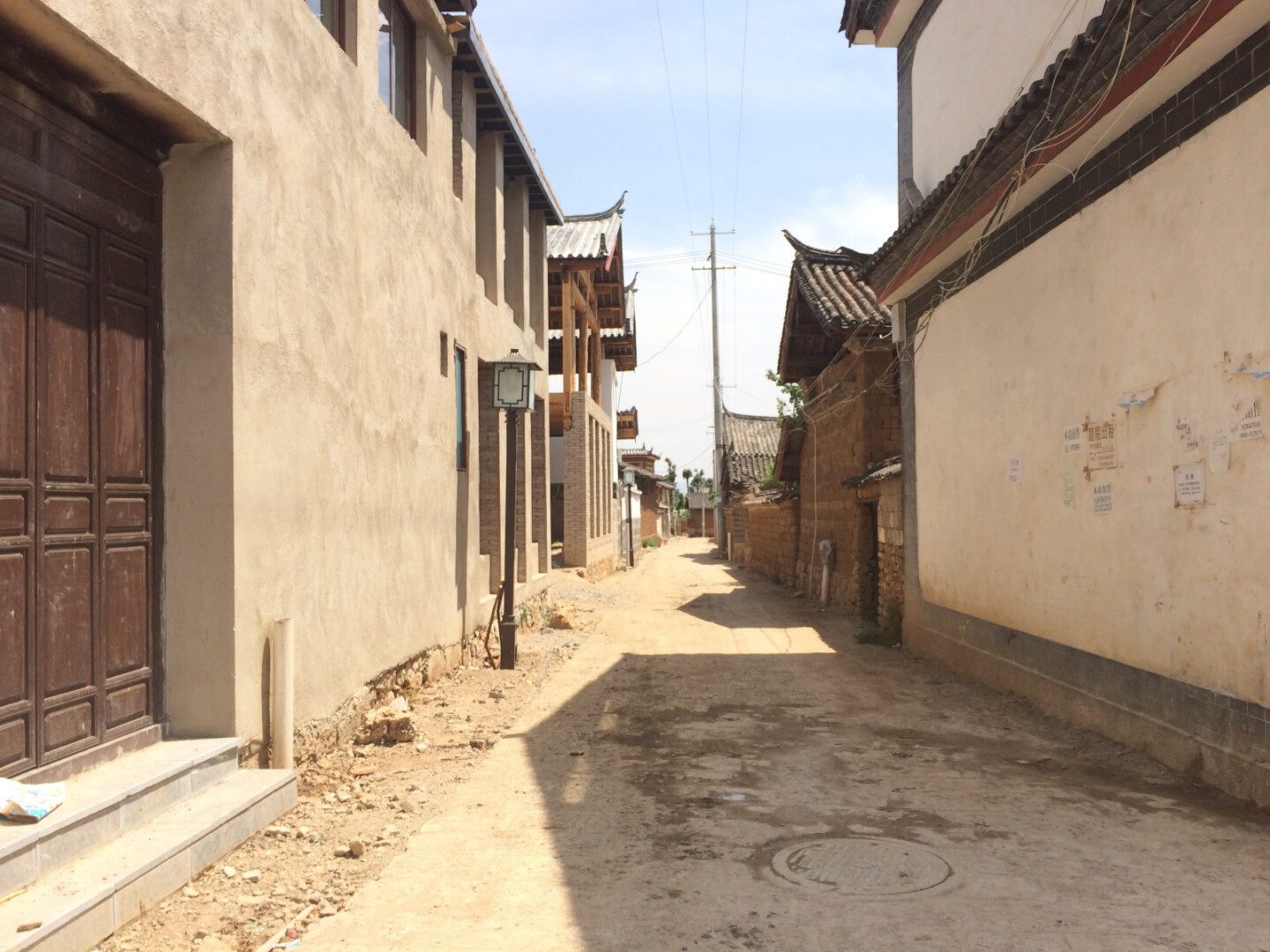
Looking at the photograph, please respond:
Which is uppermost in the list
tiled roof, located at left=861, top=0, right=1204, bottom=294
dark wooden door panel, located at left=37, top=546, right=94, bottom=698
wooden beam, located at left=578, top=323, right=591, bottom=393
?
wooden beam, located at left=578, top=323, right=591, bottom=393

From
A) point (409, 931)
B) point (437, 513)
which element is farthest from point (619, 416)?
point (409, 931)

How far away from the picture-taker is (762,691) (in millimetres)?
8414

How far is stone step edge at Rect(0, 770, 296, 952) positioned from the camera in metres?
2.97

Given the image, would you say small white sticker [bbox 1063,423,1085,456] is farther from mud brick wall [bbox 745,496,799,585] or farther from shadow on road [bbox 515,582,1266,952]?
mud brick wall [bbox 745,496,799,585]

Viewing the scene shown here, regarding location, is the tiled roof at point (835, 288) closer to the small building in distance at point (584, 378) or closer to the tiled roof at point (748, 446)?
the small building in distance at point (584, 378)

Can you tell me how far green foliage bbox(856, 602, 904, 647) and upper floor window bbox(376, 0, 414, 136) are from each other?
7549 millimetres

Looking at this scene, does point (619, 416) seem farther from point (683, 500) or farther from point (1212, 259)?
point (683, 500)

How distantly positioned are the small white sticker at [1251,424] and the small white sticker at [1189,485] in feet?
1.34

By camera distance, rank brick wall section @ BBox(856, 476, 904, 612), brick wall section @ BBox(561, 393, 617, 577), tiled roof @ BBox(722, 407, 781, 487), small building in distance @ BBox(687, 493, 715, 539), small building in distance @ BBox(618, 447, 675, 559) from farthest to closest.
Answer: small building in distance @ BBox(687, 493, 715, 539) < small building in distance @ BBox(618, 447, 675, 559) < tiled roof @ BBox(722, 407, 781, 487) < brick wall section @ BBox(561, 393, 617, 577) < brick wall section @ BBox(856, 476, 904, 612)

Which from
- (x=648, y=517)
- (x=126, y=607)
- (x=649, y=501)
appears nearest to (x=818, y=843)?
(x=126, y=607)

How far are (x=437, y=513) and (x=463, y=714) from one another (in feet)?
6.53

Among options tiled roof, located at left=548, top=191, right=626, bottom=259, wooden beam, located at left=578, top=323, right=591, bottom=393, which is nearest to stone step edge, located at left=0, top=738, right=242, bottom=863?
tiled roof, located at left=548, top=191, right=626, bottom=259

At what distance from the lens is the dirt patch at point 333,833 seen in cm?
347

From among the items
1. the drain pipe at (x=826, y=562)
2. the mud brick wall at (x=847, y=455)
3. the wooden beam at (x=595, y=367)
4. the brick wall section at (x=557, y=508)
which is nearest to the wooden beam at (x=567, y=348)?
the wooden beam at (x=595, y=367)
